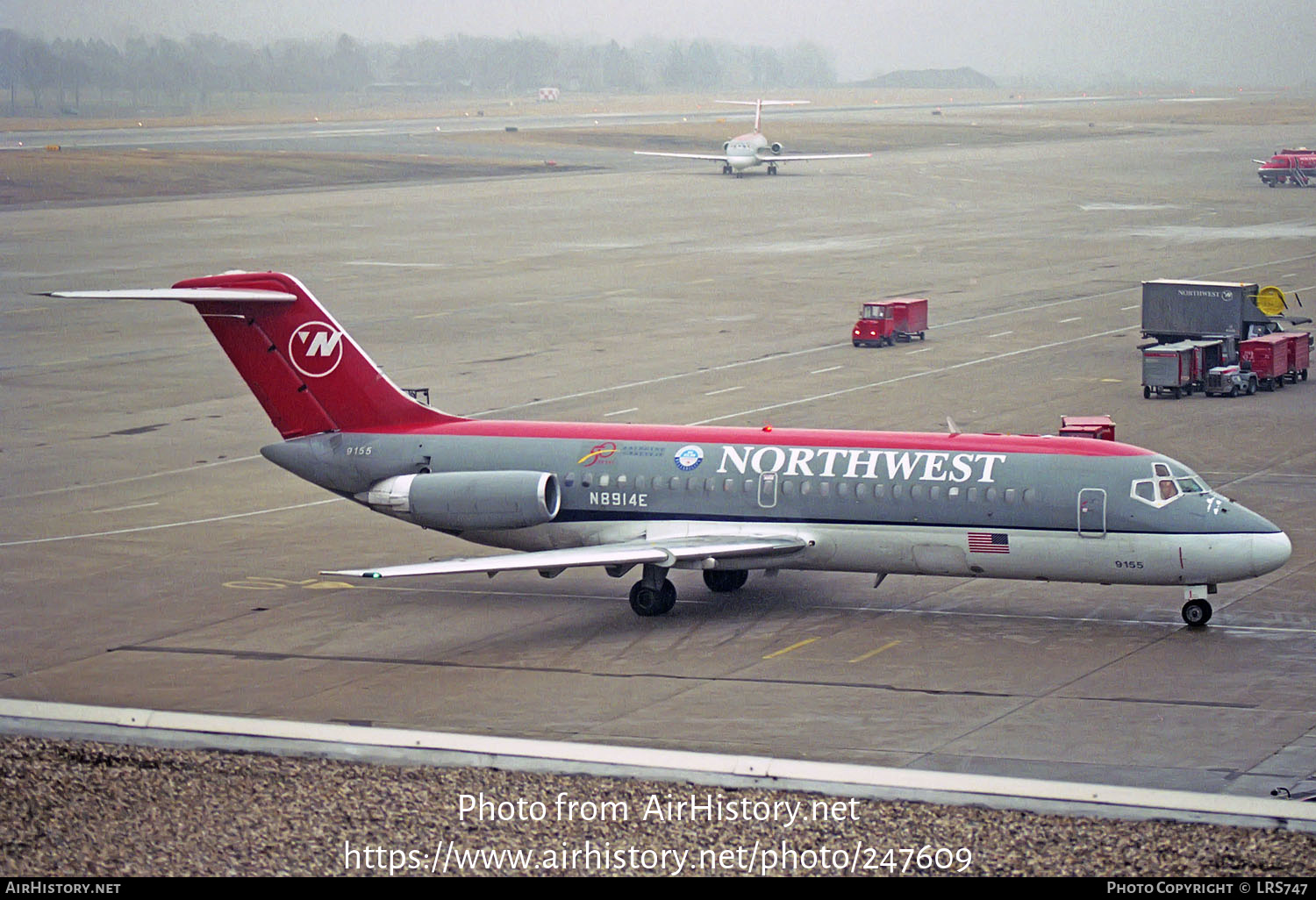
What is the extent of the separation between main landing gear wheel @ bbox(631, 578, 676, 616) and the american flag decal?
5143 millimetres

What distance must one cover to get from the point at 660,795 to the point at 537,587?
523 inches

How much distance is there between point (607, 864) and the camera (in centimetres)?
1831

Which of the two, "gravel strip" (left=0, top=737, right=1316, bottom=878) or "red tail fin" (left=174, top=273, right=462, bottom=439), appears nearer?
"gravel strip" (left=0, top=737, right=1316, bottom=878)

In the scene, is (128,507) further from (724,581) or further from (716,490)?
(716,490)

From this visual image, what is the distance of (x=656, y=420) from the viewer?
162ft

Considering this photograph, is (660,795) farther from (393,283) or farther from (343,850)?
(393,283)

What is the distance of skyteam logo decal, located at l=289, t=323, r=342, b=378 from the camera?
33.2 meters

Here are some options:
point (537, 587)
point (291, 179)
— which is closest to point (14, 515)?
point (537, 587)

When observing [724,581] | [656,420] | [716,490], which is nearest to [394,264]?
[656,420]

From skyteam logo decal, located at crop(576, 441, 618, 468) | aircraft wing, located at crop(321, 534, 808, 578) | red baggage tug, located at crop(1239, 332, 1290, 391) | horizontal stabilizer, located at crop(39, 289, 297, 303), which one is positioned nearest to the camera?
aircraft wing, located at crop(321, 534, 808, 578)

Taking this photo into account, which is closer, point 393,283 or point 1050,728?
point 1050,728

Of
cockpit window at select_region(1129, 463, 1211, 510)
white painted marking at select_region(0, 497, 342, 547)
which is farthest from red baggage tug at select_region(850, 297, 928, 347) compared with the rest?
cockpit window at select_region(1129, 463, 1211, 510)

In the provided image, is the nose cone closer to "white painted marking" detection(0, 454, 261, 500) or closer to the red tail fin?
the red tail fin

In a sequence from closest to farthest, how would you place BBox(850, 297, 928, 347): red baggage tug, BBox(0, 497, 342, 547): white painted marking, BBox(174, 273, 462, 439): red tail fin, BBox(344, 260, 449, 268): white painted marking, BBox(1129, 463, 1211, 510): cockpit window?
BBox(1129, 463, 1211, 510): cockpit window → BBox(174, 273, 462, 439): red tail fin → BBox(0, 497, 342, 547): white painted marking → BBox(850, 297, 928, 347): red baggage tug → BBox(344, 260, 449, 268): white painted marking
